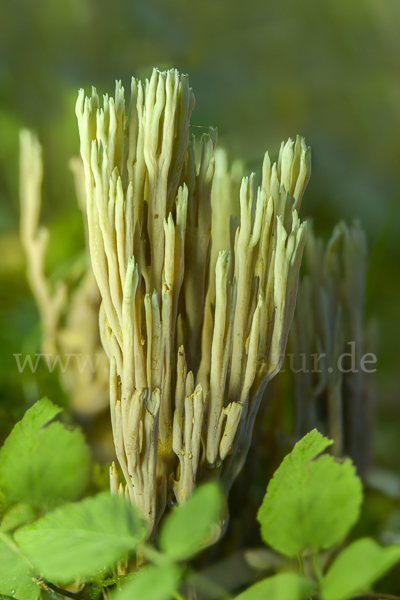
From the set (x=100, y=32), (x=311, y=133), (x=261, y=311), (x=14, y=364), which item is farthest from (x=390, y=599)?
(x=100, y=32)

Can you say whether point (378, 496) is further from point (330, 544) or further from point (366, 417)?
point (330, 544)

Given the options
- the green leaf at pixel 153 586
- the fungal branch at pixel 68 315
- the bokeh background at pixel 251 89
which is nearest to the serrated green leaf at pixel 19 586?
the green leaf at pixel 153 586

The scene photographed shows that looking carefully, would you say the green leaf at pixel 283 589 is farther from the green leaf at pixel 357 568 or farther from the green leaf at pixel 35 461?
the green leaf at pixel 35 461

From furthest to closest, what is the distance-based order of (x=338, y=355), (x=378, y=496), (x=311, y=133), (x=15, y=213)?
(x=311, y=133), (x=15, y=213), (x=378, y=496), (x=338, y=355)

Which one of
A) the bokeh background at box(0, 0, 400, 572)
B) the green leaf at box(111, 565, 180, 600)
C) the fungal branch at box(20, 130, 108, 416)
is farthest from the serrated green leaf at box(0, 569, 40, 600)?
the bokeh background at box(0, 0, 400, 572)

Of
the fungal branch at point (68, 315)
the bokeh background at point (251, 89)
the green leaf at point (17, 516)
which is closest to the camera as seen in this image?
the green leaf at point (17, 516)

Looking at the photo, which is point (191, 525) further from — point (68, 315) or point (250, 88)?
point (250, 88)

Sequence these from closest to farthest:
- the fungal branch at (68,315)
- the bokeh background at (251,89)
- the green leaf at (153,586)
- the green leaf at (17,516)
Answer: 1. the green leaf at (153,586)
2. the green leaf at (17,516)
3. the fungal branch at (68,315)
4. the bokeh background at (251,89)
